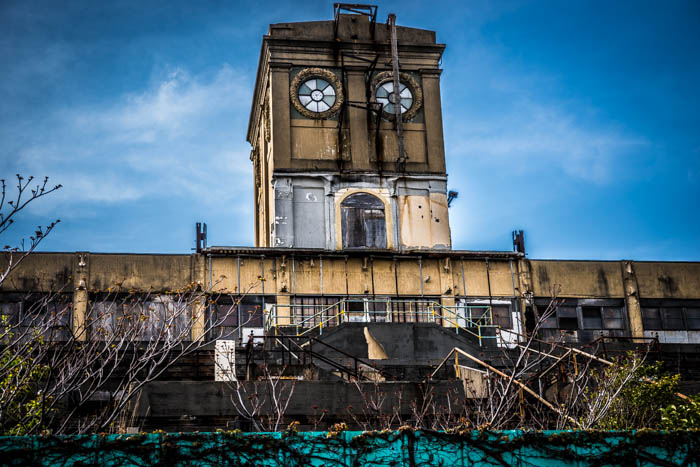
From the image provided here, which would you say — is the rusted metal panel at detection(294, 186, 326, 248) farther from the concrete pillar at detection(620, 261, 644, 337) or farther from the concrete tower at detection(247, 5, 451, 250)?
the concrete pillar at detection(620, 261, 644, 337)

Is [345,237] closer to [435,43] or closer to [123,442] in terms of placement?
[435,43]

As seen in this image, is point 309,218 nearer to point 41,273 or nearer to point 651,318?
point 41,273

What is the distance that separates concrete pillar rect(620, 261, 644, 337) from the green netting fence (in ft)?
90.0

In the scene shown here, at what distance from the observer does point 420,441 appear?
35.9ft

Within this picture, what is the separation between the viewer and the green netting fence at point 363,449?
10070 millimetres

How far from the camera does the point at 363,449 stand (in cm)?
1079

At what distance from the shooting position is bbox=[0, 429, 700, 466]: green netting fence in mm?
10070

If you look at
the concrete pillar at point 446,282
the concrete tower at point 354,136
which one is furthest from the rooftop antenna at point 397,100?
the concrete pillar at point 446,282

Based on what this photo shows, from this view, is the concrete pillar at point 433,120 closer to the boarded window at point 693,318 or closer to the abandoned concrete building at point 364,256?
the abandoned concrete building at point 364,256

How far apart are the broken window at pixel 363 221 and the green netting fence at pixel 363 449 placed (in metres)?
27.2

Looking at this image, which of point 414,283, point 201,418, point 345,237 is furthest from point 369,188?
point 201,418

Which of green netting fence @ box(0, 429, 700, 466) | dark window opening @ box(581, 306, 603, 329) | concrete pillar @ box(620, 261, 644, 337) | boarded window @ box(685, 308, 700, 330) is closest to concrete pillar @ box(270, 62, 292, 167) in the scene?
dark window opening @ box(581, 306, 603, 329)

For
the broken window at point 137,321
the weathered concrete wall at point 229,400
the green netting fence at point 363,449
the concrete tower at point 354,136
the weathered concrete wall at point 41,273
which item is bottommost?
the green netting fence at point 363,449

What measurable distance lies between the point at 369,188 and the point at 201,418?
68.4 ft
